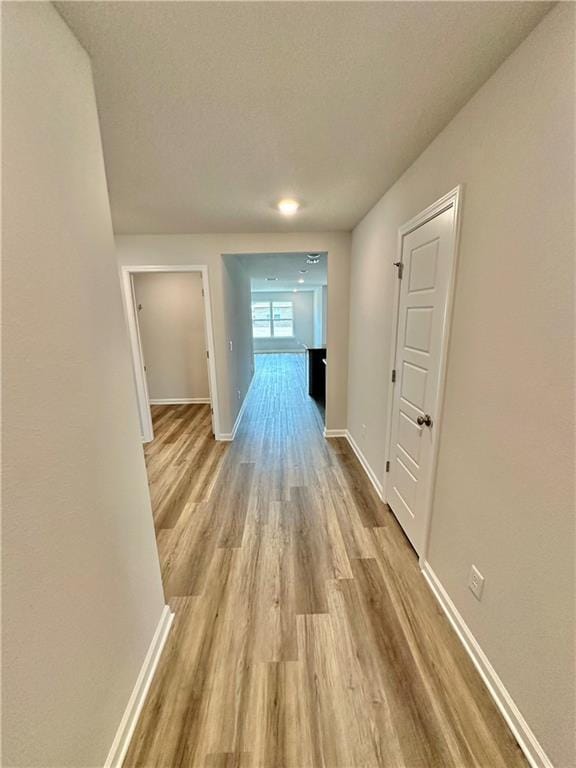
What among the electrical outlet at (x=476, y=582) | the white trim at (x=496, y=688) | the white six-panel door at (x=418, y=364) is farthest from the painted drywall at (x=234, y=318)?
the electrical outlet at (x=476, y=582)

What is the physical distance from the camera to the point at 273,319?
1117 centimetres

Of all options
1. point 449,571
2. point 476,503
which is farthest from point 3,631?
point 449,571

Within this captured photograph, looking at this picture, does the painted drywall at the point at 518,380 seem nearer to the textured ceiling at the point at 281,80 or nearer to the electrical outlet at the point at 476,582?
the electrical outlet at the point at 476,582

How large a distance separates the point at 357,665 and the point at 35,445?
62.8 inches

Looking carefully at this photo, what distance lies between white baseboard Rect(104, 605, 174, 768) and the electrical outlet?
59.2 inches

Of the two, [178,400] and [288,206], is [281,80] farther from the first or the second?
[178,400]

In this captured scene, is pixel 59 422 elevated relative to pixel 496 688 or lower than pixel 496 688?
elevated

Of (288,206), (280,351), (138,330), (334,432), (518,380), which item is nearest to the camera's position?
(518,380)

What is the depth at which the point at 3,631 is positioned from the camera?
25.0 inches

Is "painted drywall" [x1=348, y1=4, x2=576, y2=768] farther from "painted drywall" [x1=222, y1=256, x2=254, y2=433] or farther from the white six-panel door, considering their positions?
"painted drywall" [x1=222, y1=256, x2=254, y2=433]

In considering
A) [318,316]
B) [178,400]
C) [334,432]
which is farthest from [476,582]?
[318,316]

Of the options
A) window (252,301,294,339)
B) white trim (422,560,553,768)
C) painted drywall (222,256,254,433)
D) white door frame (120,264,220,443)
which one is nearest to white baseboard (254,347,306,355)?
window (252,301,294,339)

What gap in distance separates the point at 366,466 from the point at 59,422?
8.89ft

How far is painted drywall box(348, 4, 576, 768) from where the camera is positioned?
907 millimetres
